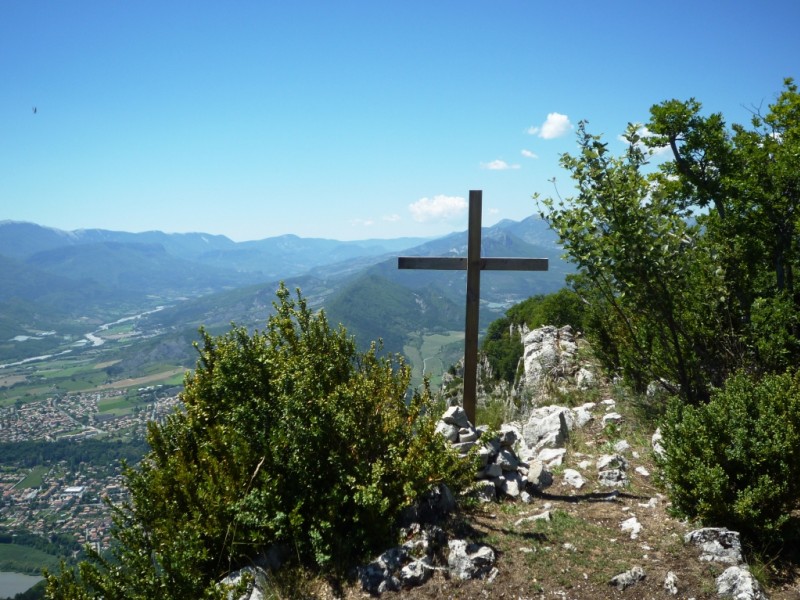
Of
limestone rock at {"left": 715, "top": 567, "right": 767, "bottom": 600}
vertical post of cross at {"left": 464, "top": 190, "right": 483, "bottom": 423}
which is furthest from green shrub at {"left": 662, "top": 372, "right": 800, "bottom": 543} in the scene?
vertical post of cross at {"left": 464, "top": 190, "right": 483, "bottom": 423}

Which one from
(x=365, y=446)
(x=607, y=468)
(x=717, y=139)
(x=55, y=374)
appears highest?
(x=717, y=139)

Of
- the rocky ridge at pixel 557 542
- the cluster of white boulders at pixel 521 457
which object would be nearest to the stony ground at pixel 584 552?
the rocky ridge at pixel 557 542

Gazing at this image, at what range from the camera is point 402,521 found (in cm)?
482

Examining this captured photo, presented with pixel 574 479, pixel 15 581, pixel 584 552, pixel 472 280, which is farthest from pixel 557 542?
pixel 15 581

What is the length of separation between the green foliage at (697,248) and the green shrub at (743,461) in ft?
6.14

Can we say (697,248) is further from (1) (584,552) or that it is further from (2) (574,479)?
(1) (584,552)

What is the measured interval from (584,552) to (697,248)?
4.48 meters

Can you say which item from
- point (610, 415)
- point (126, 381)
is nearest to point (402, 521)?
point (610, 415)

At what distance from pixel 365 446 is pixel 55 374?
733 feet

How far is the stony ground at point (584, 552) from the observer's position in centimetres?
407

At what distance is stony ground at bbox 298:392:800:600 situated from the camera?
4.07 meters

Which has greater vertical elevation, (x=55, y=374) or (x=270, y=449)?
(x=270, y=449)

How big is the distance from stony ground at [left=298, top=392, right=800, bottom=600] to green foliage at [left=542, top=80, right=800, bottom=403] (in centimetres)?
215

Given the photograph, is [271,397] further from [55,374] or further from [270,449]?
[55,374]
